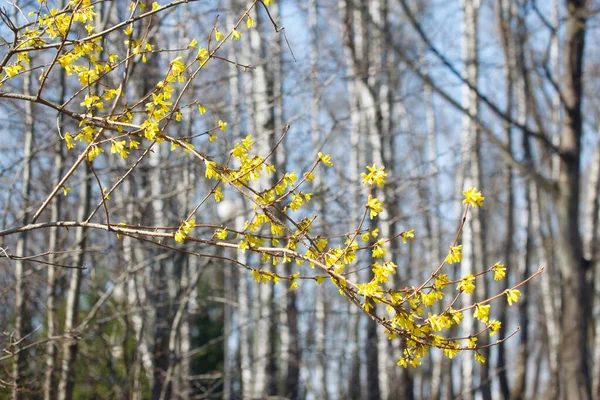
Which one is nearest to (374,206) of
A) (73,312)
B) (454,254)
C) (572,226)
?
(454,254)

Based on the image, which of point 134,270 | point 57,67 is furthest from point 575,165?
point 57,67

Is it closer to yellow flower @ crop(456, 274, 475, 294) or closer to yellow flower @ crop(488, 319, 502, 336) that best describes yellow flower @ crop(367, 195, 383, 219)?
yellow flower @ crop(456, 274, 475, 294)

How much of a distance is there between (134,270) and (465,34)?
639 cm

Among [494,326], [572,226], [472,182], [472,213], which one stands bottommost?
[494,326]

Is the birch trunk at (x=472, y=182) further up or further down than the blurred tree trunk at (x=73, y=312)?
further up

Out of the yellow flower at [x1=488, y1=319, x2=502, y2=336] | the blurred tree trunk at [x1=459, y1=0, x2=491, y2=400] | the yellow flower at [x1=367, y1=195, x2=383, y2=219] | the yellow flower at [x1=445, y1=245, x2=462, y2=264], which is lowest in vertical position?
the yellow flower at [x1=488, y1=319, x2=502, y2=336]

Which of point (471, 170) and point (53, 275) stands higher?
point (471, 170)

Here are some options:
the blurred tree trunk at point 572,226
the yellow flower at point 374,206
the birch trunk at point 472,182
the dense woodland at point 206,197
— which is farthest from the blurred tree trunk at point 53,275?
the birch trunk at point 472,182

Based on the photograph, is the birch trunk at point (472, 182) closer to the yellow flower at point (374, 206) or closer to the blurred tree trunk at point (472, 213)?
the blurred tree trunk at point (472, 213)

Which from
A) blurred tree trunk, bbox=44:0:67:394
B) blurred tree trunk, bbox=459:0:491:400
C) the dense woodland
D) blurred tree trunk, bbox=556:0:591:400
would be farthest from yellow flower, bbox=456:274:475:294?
blurred tree trunk, bbox=459:0:491:400

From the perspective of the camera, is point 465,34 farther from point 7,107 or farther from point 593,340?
point 7,107

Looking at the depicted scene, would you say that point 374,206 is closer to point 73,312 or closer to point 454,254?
point 454,254

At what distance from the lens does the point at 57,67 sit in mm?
5598

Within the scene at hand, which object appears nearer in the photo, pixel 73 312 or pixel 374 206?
pixel 374 206
